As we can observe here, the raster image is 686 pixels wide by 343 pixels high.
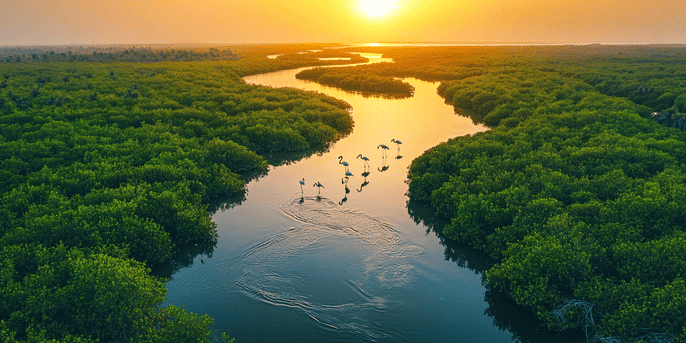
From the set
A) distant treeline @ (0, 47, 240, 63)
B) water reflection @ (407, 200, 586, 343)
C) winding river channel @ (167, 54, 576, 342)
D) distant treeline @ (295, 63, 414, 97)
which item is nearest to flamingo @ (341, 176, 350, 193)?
winding river channel @ (167, 54, 576, 342)

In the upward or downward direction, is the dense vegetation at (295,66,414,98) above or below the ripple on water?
above

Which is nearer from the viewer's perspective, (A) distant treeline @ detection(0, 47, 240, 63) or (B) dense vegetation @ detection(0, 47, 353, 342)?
(B) dense vegetation @ detection(0, 47, 353, 342)

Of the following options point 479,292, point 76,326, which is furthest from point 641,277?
point 76,326

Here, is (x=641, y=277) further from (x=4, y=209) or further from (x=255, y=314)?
(x=4, y=209)

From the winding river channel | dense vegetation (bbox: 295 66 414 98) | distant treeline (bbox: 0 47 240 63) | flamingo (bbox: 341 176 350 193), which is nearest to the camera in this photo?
the winding river channel

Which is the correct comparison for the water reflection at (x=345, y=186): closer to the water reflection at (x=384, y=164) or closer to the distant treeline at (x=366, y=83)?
the water reflection at (x=384, y=164)

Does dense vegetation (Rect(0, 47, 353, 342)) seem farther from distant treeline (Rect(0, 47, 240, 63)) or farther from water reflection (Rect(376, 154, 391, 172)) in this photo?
distant treeline (Rect(0, 47, 240, 63))

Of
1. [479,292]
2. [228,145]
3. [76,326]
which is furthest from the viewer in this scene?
[228,145]
